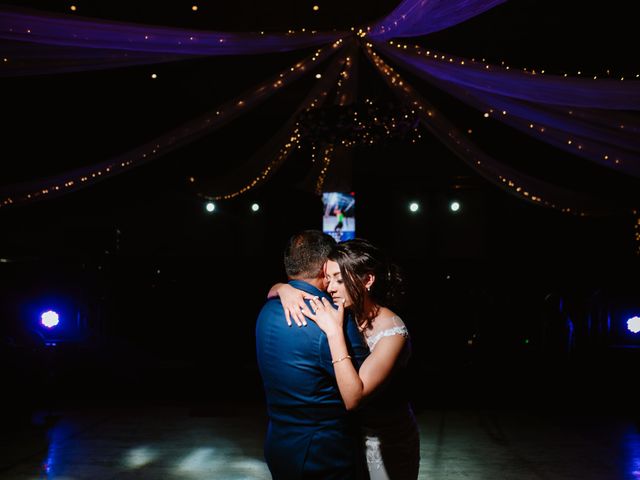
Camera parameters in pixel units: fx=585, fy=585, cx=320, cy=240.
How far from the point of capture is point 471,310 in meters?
7.84

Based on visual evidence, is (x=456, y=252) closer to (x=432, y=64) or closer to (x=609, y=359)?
(x=609, y=359)

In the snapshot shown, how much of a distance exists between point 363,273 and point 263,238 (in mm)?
7497

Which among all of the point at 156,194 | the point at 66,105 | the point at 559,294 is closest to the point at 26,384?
the point at 66,105

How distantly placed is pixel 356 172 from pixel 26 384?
18.2 ft

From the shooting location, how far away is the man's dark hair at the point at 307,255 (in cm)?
195

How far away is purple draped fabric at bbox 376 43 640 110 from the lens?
3.03m

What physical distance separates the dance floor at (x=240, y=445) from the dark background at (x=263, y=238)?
640 millimetres

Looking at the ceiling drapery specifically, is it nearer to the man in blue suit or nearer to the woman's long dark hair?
the woman's long dark hair

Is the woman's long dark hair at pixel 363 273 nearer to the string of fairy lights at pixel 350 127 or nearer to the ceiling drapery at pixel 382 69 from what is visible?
the ceiling drapery at pixel 382 69

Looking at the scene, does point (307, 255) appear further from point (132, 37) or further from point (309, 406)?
point (132, 37)

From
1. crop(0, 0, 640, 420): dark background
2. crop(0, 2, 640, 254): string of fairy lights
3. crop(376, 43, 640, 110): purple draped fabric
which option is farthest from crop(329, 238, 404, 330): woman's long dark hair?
crop(0, 0, 640, 420): dark background

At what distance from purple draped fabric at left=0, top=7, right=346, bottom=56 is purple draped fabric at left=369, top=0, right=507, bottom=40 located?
13.1 inches

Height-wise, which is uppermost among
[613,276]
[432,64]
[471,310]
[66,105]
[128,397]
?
[66,105]

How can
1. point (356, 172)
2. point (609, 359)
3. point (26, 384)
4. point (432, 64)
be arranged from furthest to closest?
point (356, 172)
point (609, 359)
point (26, 384)
point (432, 64)
